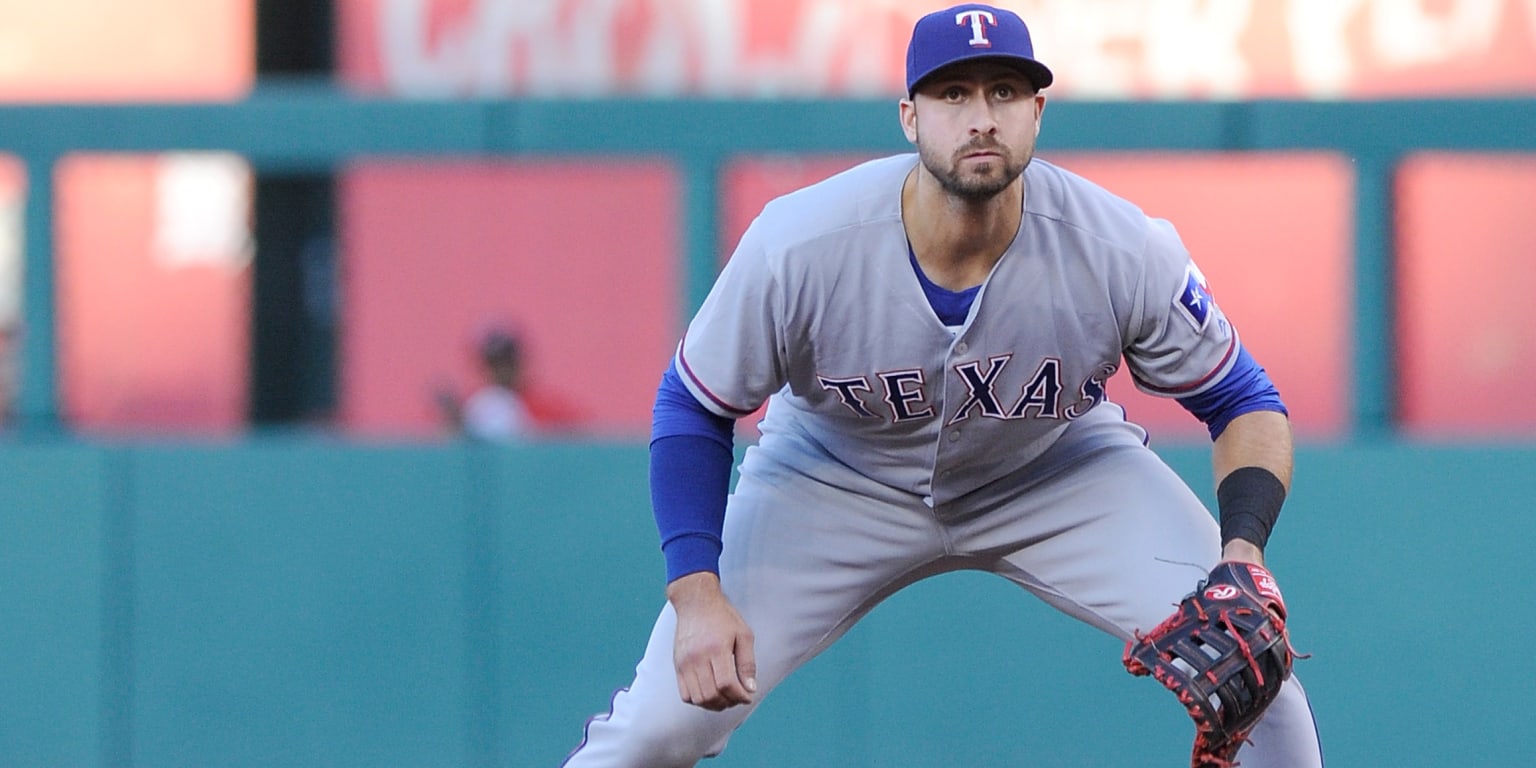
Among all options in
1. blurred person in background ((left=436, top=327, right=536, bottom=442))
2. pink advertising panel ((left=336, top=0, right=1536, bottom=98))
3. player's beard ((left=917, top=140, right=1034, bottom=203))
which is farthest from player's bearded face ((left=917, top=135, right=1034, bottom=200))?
pink advertising panel ((left=336, top=0, right=1536, bottom=98))

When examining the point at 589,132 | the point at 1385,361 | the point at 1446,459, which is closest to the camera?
the point at 1446,459

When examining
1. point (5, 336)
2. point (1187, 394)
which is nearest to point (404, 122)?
point (5, 336)

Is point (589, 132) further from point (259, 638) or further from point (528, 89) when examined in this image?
point (528, 89)

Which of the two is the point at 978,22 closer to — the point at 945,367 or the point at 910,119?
the point at 910,119

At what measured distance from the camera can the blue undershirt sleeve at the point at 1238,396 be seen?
135 inches

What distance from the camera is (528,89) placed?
923cm

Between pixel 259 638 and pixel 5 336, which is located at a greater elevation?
pixel 5 336

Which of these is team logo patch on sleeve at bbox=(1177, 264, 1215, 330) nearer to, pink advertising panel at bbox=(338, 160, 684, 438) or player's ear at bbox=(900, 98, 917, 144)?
player's ear at bbox=(900, 98, 917, 144)

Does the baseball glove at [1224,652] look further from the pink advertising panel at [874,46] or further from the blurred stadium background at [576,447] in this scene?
the pink advertising panel at [874,46]

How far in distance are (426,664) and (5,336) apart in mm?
2610

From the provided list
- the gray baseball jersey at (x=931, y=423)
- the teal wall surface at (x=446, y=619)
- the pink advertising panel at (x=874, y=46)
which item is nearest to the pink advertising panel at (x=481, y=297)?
the pink advertising panel at (x=874, y=46)

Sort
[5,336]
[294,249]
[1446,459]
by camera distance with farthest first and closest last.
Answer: [294,249] → [5,336] → [1446,459]

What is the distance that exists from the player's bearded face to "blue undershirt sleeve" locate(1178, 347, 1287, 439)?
21.4 inches

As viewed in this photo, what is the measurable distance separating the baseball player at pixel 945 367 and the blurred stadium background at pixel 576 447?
5.36 feet
